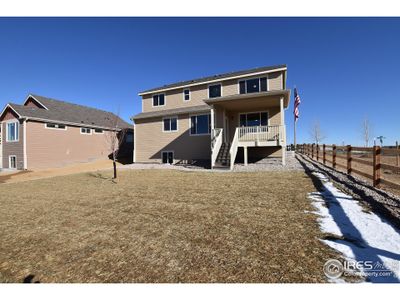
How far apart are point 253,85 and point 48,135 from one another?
18270 mm

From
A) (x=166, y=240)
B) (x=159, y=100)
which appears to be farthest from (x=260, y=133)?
(x=166, y=240)

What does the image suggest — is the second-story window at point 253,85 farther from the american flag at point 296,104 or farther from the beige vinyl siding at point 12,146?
the beige vinyl siding at point 12,146

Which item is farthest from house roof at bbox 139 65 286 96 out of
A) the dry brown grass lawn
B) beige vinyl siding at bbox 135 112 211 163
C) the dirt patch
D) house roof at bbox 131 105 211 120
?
the dry brown grass lawn

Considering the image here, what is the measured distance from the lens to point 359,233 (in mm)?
3416

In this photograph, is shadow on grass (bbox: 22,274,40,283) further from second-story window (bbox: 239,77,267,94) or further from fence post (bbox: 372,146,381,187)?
second-story window (bbox: 239,77,267,94)

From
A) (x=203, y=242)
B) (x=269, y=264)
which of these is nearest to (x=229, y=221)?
(x=203, y=242)

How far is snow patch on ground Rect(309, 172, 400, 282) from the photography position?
2.69m

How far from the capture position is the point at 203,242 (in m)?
3.25

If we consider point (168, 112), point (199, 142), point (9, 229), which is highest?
point (168, 112)

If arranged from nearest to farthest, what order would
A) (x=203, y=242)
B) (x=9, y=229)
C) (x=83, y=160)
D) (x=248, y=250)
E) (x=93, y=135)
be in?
1. (x=248, y=250)
2. (x=203, y=242)
3. (x=9, y=229)
4. (x=83, y=160)
5. (x=93, y=135)

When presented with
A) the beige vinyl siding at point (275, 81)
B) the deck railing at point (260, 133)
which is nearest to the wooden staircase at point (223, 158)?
the deck railing at point (260, 133)

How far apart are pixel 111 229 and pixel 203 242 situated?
1.89m

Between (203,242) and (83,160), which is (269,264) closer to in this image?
(203,242)

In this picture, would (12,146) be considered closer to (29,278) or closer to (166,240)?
(29,278)
